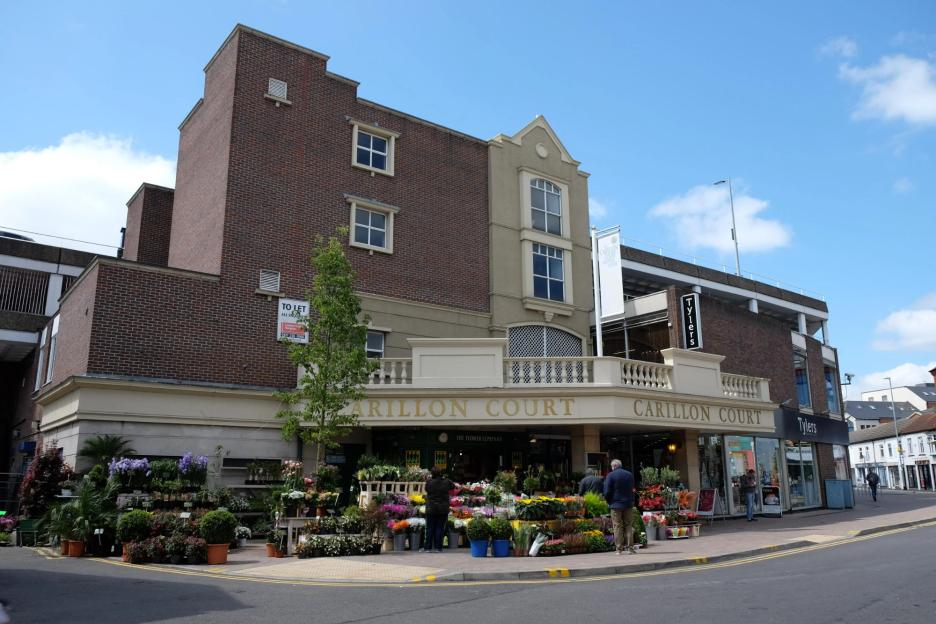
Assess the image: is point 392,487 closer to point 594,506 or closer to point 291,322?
point 594,506

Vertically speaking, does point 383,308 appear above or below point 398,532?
above

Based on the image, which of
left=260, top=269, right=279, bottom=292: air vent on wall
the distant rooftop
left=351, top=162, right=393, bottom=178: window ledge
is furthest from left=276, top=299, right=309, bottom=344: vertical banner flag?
the distant rooftop

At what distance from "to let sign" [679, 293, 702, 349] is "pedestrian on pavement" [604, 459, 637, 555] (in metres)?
13.7

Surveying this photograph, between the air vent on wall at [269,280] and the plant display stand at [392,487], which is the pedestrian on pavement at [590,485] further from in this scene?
the air vent on wall at [269,280]

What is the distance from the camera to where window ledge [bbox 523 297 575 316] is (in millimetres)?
26453

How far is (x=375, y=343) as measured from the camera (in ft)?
76.4

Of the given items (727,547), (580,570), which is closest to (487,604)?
(580,570)

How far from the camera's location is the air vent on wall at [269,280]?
2147 centimetres

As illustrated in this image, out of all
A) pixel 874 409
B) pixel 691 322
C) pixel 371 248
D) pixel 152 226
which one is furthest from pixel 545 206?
pixel 874 409

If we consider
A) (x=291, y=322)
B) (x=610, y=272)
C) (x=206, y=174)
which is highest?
(x=206, y=174)

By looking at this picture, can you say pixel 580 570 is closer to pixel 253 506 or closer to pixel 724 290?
pixel 253 506

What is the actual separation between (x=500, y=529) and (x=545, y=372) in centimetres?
712

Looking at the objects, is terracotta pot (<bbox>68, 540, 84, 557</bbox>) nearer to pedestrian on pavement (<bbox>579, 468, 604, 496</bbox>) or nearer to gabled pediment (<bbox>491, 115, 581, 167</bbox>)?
pedestrian on pavement (<bbox>579, 468, 604, 496</bbox>)

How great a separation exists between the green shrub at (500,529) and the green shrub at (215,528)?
485 cm
